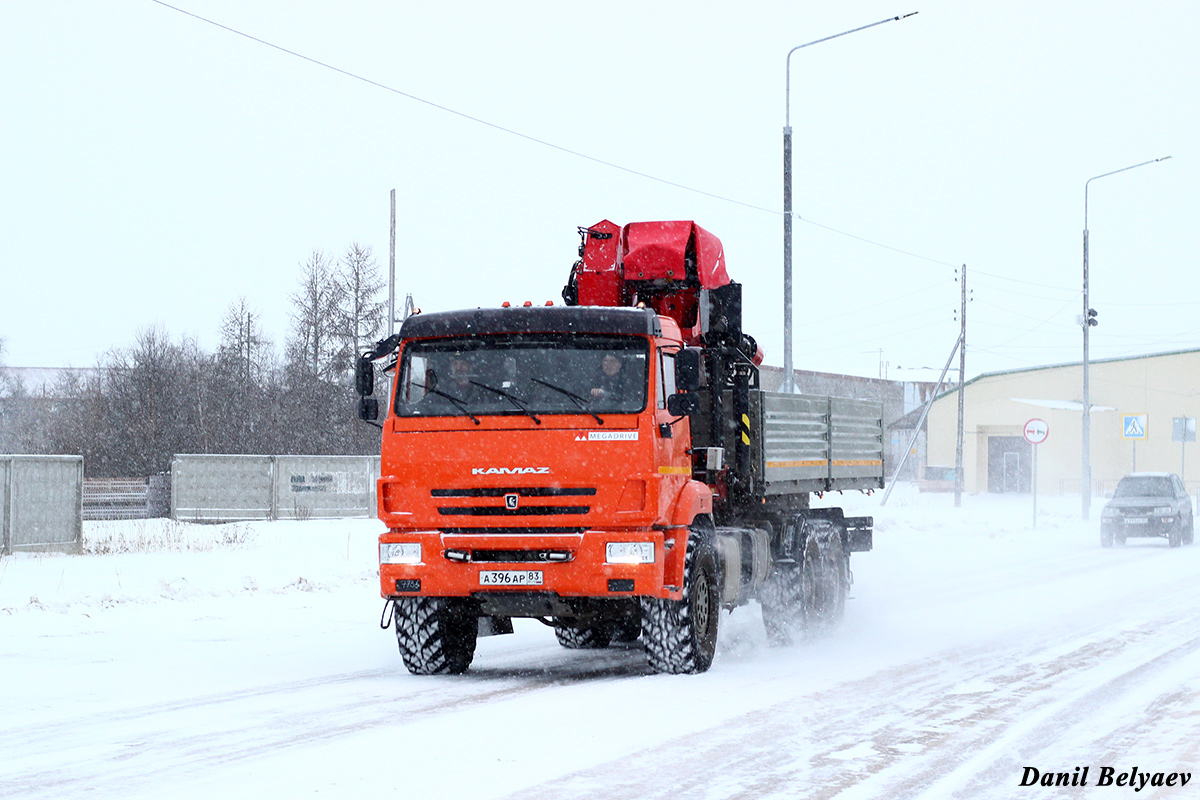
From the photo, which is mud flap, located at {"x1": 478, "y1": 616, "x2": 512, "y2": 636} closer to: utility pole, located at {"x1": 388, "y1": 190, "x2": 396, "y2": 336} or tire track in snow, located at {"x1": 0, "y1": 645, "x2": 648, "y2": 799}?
tire track in snow, located at {"x1": 0, "y1": 645, "x2": 648, "y2": 799}

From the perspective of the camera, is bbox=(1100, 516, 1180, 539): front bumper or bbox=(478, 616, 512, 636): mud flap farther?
bbox=(1100, 516, 1180, 539): front bumper

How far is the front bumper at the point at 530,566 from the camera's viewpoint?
10.2 m

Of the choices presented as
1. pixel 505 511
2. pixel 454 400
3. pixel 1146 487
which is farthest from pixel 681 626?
pixel 1146 487

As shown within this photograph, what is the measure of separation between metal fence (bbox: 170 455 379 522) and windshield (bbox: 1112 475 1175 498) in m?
19.3

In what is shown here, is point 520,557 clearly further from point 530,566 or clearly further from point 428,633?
point 428,633

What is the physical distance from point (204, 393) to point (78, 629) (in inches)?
1776

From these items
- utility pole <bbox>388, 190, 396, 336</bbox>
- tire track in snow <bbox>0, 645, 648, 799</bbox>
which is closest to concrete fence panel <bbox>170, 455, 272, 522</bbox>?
utility pole <bbox>388, 190, 396, 336</bbox>

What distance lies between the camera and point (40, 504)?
76.5ft

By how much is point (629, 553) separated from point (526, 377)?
5.12 ft

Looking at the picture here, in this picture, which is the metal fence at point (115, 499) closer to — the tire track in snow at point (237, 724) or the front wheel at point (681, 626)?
the tire track in snow at point (237, 724)

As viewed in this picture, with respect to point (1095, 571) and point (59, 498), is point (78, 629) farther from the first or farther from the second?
point (1095, 571)

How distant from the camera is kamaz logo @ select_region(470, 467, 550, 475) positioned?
10.3m

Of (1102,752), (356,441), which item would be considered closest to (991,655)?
(1102,752)

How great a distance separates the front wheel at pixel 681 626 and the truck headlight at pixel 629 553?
54 centimetres
